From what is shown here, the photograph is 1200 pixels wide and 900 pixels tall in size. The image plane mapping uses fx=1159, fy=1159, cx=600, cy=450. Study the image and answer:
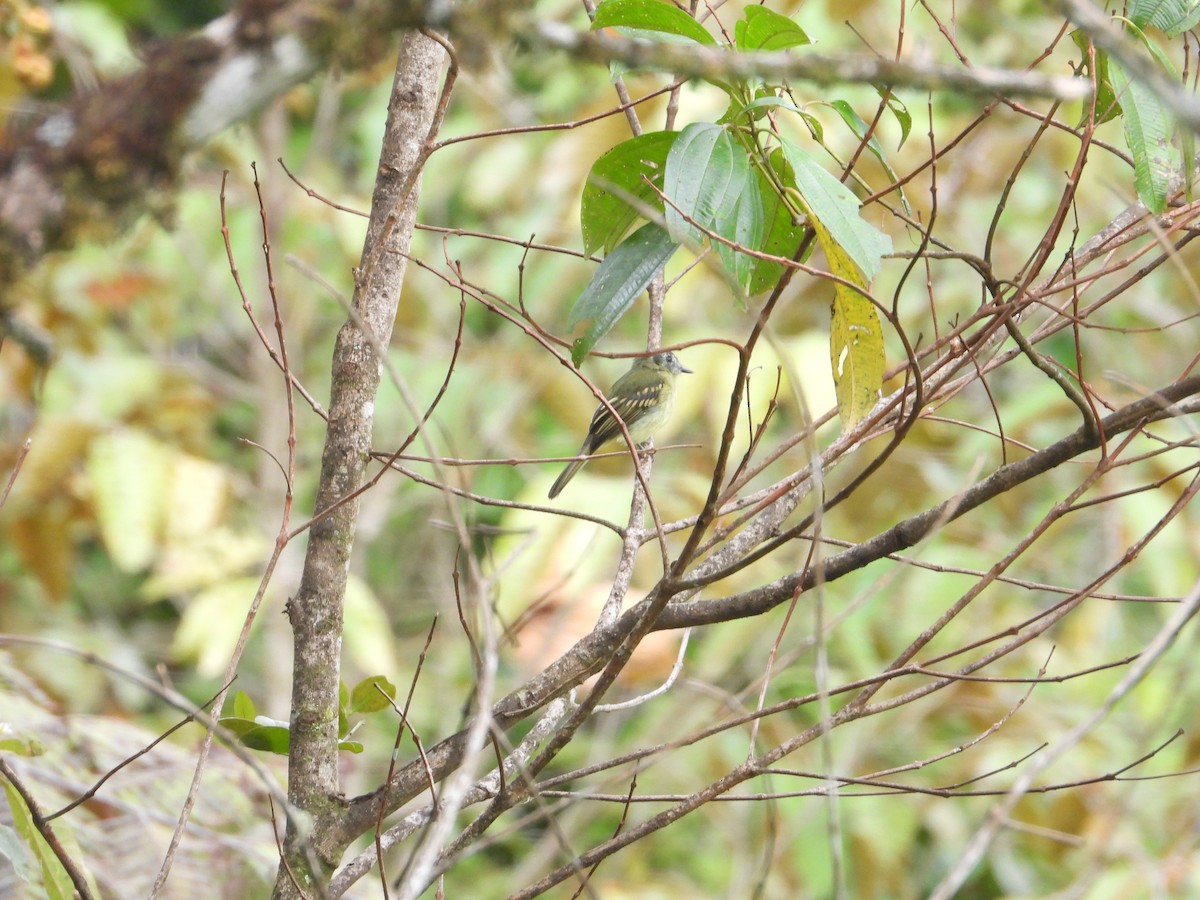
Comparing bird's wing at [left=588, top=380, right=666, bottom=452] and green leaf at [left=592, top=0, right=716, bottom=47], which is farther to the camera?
bird's wing at [left=588, top=380, right=666, bottom=452]

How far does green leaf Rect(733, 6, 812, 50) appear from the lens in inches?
63.7

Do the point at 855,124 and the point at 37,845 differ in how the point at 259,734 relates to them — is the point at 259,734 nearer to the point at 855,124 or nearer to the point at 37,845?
the point at 37,845

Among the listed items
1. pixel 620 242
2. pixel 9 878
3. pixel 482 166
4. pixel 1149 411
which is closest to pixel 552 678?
pixel 620 242

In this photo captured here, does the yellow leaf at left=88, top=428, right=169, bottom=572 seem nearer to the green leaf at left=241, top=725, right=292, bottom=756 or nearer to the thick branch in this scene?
the green leaf at left=241, top=725, right=292, bottom=756

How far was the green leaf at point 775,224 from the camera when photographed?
1.68 m

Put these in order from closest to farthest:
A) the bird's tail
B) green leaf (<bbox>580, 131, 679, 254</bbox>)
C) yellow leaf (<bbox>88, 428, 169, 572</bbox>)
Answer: green leaf (<bbox>580, 131, 679, 254</bbox>)
the bird's tail
yellow leaf (<bbox>88, 428, 169, 572</bbox>)

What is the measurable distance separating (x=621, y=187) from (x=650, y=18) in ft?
0.87

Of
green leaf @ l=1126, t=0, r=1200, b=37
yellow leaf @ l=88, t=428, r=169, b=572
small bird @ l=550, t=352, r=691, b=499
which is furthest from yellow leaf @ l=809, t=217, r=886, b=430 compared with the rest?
yellow leaf @ l=88, t=428, r=169, b=572

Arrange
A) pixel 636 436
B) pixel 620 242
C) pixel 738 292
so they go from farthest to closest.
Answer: pixel 636 436 < pixel 620 242 < pixel 738 292

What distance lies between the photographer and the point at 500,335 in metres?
6.74

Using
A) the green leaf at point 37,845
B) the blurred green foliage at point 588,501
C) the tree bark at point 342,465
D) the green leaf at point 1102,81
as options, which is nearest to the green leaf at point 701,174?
the tree bark at point 342,465

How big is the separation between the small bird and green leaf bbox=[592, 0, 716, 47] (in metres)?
3.05

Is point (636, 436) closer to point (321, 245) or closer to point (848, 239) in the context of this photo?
point (321, 245)

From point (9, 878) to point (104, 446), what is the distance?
220 cm
